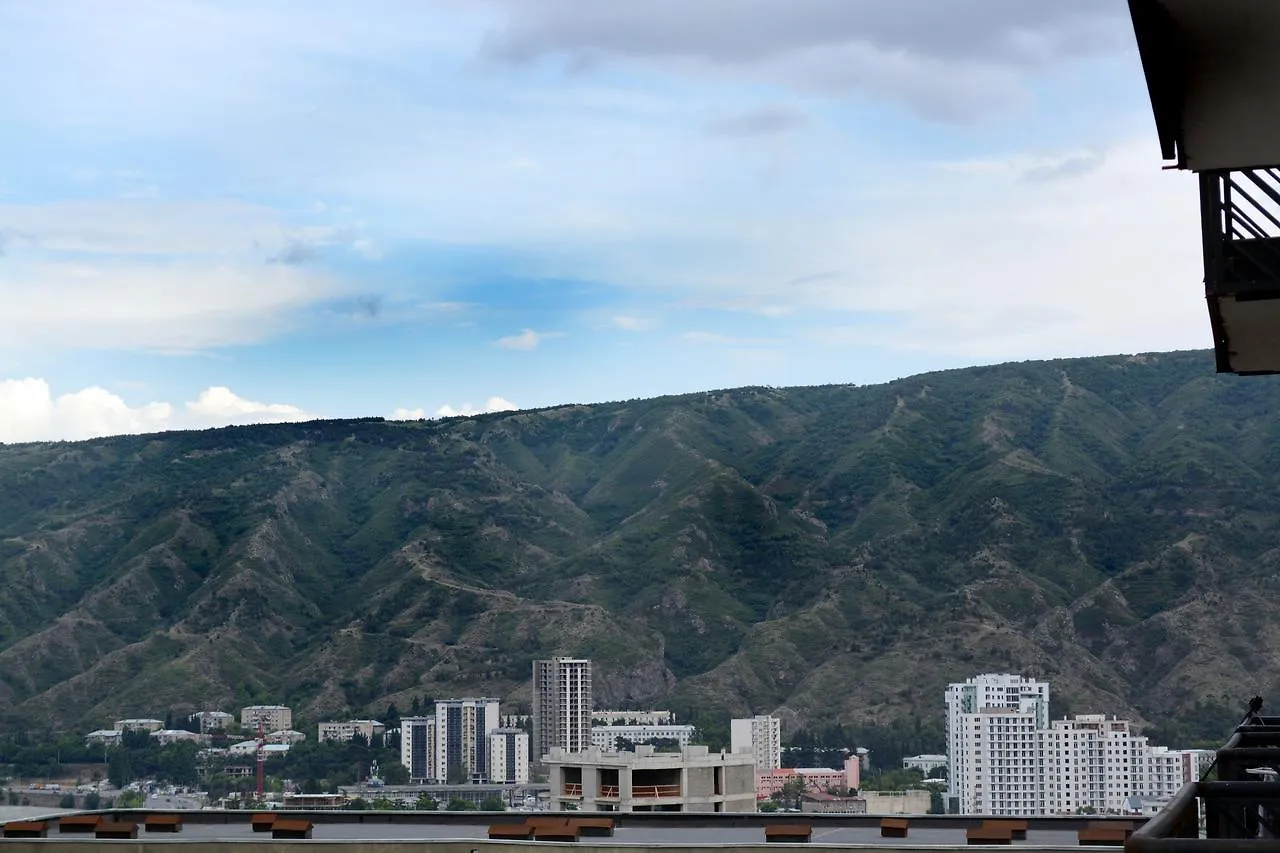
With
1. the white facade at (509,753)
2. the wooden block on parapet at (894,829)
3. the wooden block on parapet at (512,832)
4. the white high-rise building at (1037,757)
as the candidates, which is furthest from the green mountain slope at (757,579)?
the wooden block on parapet at (512,832)

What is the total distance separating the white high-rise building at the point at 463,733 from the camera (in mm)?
150875

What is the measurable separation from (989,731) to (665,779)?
8633 cm

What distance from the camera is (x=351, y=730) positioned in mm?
157625

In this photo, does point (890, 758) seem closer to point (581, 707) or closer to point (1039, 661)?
point (1039, 661)

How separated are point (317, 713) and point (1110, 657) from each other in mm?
66810

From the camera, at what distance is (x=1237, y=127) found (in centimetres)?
658

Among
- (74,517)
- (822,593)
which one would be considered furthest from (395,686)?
(74,517)

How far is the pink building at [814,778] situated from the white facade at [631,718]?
2003 cm

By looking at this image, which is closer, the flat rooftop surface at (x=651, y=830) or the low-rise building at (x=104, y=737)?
the flat rooftop surface at (x=651, y=830)

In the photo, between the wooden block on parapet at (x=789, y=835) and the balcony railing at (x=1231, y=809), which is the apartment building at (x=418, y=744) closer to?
the wooden block on parapet at (x=789, y=835)

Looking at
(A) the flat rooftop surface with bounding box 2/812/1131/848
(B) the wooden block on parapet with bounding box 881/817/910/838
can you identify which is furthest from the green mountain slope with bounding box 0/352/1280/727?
(B) the wooden block on parapet with bounding box 881/817/910/838

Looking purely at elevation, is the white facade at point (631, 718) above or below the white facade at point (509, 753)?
above

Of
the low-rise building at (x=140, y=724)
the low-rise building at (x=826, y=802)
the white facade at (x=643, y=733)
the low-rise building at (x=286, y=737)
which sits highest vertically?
the low-rise building at (x=140, y=724)

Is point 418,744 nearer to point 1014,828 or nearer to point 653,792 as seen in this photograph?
point 653,792
